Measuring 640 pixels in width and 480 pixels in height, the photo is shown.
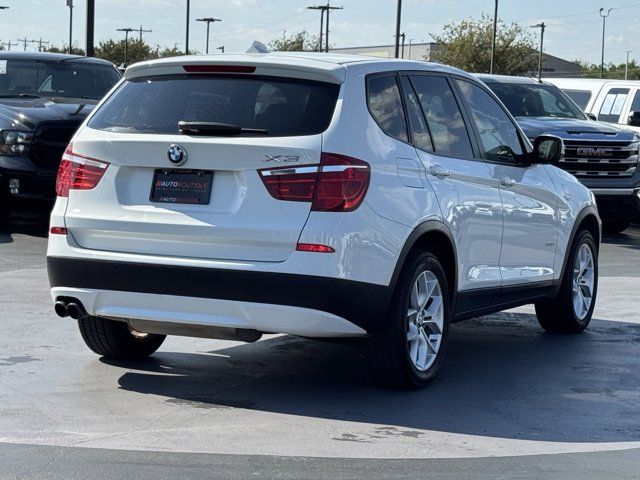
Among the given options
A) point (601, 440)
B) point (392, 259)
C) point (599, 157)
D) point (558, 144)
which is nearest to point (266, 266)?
point (392, 259)

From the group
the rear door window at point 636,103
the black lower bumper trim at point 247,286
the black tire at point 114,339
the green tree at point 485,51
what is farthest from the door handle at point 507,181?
the green tree at point 485,51

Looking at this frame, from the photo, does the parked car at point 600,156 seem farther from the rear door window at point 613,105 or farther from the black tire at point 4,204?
the black tire at point 4,204

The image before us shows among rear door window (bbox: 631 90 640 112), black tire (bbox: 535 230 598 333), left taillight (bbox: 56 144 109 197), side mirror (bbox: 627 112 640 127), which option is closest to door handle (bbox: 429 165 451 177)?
left taillight (bbox: 56 144 109 197)

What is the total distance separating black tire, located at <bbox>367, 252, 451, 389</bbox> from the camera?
7.04 meters

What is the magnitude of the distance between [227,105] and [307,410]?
164cm

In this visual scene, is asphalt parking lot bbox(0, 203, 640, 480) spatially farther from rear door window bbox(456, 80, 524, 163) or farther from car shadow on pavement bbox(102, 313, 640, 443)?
rear door window bbox(456, 80, 524, 163)

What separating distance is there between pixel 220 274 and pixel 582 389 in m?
2.38

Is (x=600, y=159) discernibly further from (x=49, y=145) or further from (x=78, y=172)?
(x=78, y=172)

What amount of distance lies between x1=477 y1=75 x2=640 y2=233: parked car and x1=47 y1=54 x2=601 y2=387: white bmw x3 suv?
31.1 feet

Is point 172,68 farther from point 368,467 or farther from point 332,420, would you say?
point 368,467

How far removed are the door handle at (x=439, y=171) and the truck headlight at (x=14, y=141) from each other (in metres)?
8.11

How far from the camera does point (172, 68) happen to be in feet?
23.6

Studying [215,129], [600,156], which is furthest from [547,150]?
[600,156]

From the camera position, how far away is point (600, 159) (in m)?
17.3
